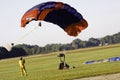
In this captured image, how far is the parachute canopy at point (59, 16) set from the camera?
66.4 ft

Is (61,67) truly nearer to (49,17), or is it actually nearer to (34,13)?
(49,17)

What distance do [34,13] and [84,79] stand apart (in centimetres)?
594

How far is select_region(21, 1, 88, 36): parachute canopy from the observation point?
66.4 feet

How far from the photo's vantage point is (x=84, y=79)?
76.5ft

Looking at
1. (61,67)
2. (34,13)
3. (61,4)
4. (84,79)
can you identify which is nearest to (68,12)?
(61,4)

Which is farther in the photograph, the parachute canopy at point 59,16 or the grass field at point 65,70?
the grass field at point 65,70

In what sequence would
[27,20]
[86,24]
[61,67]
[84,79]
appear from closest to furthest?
[27,20], [86,24], [84,79], [61,67]

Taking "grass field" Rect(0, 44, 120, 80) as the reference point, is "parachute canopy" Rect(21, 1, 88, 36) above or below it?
above

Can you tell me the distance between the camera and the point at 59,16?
73.5 ft

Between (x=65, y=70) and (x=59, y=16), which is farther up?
(x=59, y=16)

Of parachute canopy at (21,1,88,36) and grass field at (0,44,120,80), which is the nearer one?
parachute canopy at (21,1,88,36)

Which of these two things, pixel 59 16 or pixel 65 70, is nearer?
pixel 59 16

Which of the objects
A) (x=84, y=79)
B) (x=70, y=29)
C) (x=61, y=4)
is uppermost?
(x=61, y=4)

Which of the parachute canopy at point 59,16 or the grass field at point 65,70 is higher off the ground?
the parachute canopy at point 59,16
